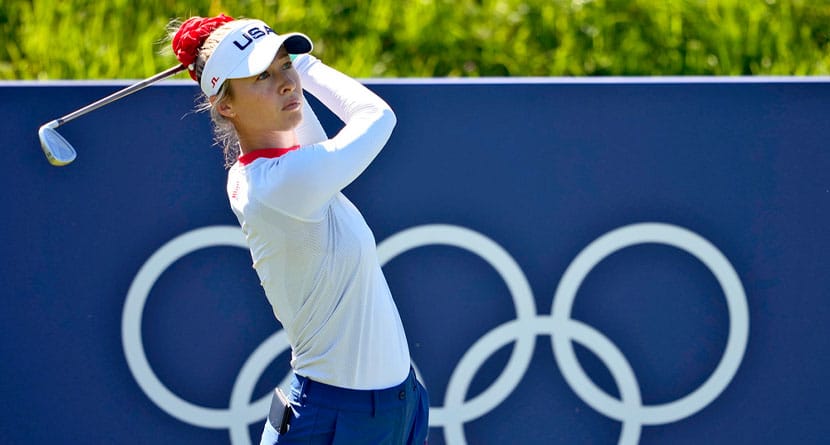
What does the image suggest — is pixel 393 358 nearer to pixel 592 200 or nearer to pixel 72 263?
pixel 592 200

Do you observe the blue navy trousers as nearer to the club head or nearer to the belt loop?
the belt loop

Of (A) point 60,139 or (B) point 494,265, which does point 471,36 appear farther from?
(A) point 60,139

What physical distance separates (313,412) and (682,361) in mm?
1783

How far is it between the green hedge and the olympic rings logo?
109cm

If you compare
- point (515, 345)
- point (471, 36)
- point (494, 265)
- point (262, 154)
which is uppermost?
point (262, 154)

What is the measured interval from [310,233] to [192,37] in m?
0.55

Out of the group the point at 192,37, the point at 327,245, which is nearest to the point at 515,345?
the point at 327,245

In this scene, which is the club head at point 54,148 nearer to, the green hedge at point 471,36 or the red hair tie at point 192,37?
the red hair tie at point 192,37

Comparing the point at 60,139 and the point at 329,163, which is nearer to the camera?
the point at 329,163

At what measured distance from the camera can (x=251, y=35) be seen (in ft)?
8.63

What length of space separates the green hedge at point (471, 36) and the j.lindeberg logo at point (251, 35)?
221 centimetres

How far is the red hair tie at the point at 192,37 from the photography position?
8.82ft

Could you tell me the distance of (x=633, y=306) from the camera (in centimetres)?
407

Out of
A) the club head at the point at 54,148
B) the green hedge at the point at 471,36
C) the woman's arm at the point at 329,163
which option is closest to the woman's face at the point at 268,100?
the woman's arm at the point at 329,163
